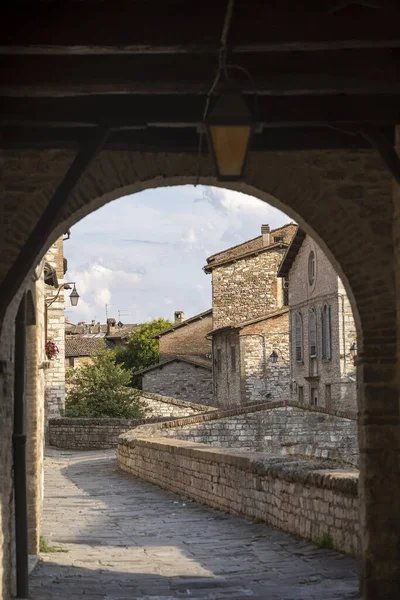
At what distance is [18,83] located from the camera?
21.1ft

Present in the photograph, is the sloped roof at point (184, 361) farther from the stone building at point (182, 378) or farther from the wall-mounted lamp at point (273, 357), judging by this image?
the wall-mounted lamp at point (273, 357)

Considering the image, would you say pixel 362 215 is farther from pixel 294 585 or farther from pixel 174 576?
pixel 174 576

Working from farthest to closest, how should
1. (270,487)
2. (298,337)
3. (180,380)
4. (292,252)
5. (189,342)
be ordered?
(189,342), (180,380), (298,337), (292,252), (270,487)

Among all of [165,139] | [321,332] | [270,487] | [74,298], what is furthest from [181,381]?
[165,139]

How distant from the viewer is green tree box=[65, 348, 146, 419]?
33178 mm

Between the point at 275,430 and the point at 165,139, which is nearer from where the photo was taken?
the point at 165,139

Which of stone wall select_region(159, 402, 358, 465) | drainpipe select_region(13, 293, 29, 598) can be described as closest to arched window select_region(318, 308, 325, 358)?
stone wall select_region(159, 402, 358, 465)

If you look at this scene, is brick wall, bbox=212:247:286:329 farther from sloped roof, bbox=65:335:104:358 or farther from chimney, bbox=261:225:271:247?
sloped roof, bbox=65:335:104:358

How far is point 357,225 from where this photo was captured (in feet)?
27.3

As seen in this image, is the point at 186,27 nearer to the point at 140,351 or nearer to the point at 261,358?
the point at 261,358

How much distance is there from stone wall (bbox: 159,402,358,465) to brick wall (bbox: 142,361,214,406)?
24680mm

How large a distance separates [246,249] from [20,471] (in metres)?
38.7

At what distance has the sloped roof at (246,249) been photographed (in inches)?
1759

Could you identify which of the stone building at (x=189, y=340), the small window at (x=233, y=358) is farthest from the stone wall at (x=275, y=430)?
the stone building at (x=189, y=340)
